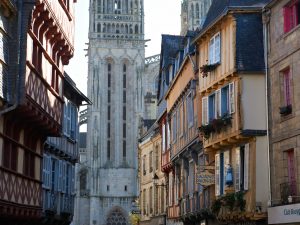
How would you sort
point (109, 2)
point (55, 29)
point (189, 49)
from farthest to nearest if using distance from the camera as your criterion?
point (109, 2)
point (189, 49)
point (55, 29)

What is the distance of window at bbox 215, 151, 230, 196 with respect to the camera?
71.1 ft

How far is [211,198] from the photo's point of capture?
77.0 ft

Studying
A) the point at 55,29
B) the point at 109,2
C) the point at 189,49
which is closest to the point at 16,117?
the point at 55,29

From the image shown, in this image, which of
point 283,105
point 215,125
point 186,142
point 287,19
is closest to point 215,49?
point 215,125

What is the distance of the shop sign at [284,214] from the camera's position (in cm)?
1656

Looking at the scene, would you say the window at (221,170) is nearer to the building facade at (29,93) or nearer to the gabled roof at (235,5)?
the gabled roof at (235,5)

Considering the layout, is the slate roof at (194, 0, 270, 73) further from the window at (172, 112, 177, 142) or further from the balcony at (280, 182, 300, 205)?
the window at (172, 112, 177, 142)

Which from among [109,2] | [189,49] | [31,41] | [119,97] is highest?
[109,2]

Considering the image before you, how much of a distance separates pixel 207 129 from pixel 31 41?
618 centimetres

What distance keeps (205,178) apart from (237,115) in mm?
2966

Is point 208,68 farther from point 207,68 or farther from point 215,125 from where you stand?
point 215,125

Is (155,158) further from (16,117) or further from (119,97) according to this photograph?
(119,97)

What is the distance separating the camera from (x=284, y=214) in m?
17.3

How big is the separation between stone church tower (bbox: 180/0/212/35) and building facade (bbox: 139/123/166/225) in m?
57.7
